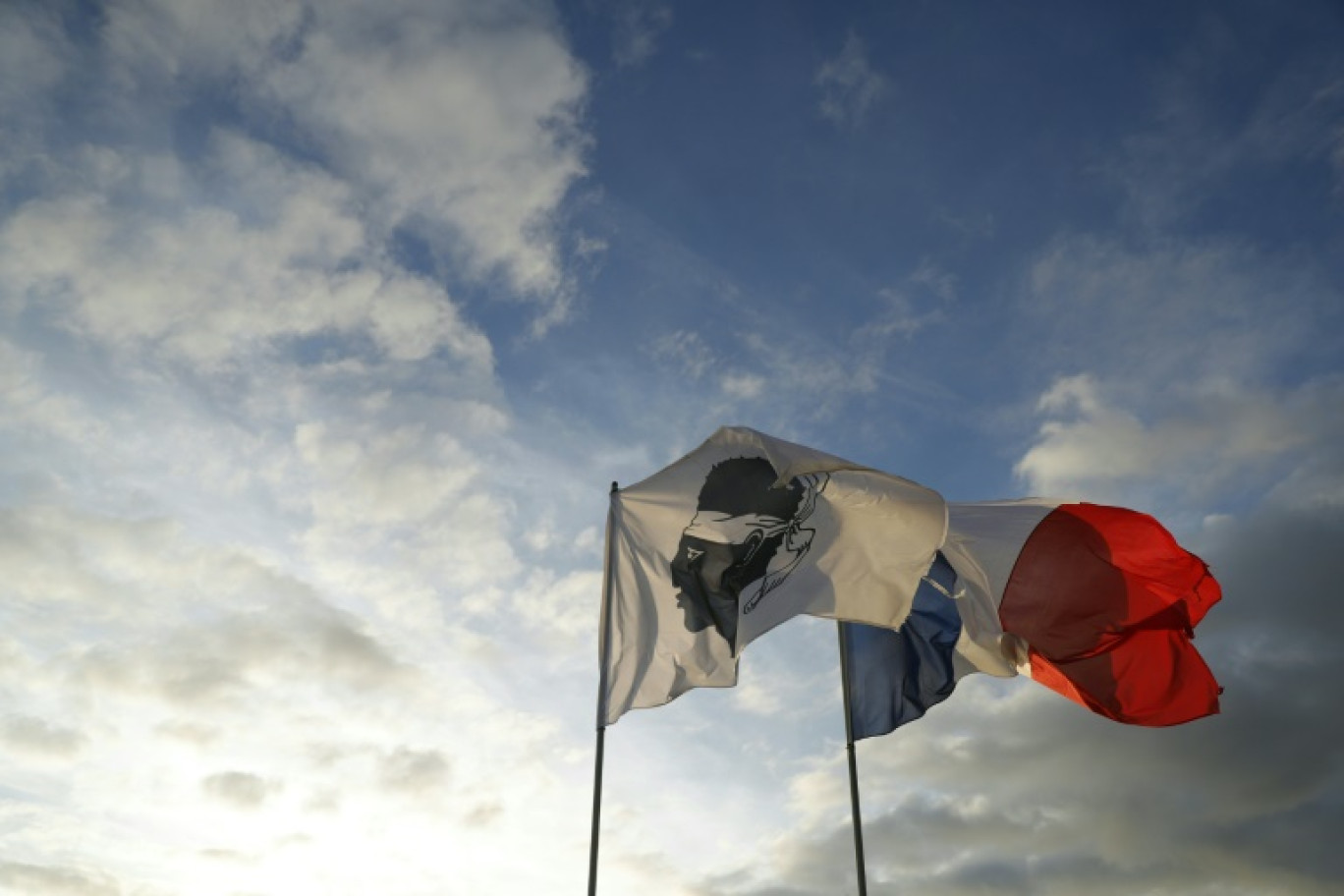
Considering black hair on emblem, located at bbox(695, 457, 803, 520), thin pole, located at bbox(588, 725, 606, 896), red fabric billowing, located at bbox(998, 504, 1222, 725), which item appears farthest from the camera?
red fabric billowing, located at bbox(998, 504, 1222, 725)

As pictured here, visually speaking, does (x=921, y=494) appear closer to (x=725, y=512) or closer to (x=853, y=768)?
(x=725, y=512)

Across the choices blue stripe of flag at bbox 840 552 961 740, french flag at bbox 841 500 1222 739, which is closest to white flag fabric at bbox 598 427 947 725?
french flag at bbox 841 500 1222 739

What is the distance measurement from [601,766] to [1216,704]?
1282 cm

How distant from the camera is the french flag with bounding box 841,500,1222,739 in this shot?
73.0 feet

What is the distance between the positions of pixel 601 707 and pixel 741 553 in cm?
416

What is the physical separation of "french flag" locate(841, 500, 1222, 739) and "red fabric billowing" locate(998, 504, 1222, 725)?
0.02m

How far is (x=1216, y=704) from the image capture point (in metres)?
22.1

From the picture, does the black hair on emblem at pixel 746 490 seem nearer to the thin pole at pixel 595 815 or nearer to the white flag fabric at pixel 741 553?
the white flag fabric at pixel 741 553

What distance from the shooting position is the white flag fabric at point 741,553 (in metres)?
20.2

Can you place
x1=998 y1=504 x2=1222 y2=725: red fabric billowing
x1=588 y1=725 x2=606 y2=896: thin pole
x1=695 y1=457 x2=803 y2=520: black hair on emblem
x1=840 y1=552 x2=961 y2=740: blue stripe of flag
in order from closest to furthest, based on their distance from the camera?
x1=588 y1=725 x2=606 y2=896: thin pole < x1=695 y1=457 x2=803 y2=520: black hair on emblem < x1=998 y1=504 x2=1222 y2=725: red fabric billowing < x1=840 y1=552 x2=961 y2=740: blue stripe of flag

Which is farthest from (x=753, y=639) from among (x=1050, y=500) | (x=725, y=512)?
(x=1050, y=500)

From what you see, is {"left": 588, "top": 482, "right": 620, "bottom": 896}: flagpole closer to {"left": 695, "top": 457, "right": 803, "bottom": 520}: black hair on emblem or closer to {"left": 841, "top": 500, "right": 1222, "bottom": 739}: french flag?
{"left": 695, "top": 457, "right": 803, "bottom": 520}: black hair on emblem

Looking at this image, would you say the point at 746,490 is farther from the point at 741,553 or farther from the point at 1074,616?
the point at 1074,616

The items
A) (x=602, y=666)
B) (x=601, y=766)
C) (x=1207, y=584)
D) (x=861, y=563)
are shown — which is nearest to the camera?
(x=601, y=766)
